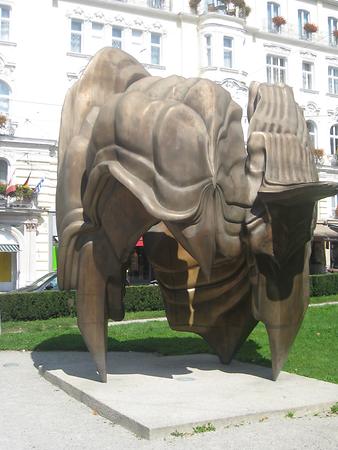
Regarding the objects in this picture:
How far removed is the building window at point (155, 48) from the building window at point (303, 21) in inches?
412

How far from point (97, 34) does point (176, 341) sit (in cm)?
2288

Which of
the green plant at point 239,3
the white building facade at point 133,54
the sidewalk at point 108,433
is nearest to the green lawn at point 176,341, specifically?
the sidewalk at point 108,433

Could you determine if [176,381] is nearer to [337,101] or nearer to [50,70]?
[50,70]

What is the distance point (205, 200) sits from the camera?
294 inches

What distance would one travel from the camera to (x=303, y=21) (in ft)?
127

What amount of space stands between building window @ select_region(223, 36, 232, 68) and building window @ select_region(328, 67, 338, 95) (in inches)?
355

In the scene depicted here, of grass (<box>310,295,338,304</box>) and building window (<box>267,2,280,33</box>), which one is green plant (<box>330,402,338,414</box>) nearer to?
grass (<box>310,295,338,304</box>)

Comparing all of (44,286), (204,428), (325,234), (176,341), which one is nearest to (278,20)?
(325,234)

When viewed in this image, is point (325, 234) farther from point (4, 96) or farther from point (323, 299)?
point (4, 96)

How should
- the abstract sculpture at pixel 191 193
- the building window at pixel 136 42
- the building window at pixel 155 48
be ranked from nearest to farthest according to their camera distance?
1. the abstract sculpture at pixel 191 193
2. the building window at pixel 136 42
3. the building window at pixel 155 48

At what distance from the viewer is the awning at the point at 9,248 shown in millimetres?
28102

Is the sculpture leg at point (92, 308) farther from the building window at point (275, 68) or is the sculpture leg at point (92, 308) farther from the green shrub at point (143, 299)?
the building window at point (275, 68)

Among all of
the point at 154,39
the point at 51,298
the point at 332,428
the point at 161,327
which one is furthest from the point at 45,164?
the point at 332,428

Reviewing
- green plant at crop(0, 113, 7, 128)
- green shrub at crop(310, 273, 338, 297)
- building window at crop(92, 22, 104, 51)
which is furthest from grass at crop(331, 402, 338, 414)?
building window at crop(92, 22, 104, 51)
